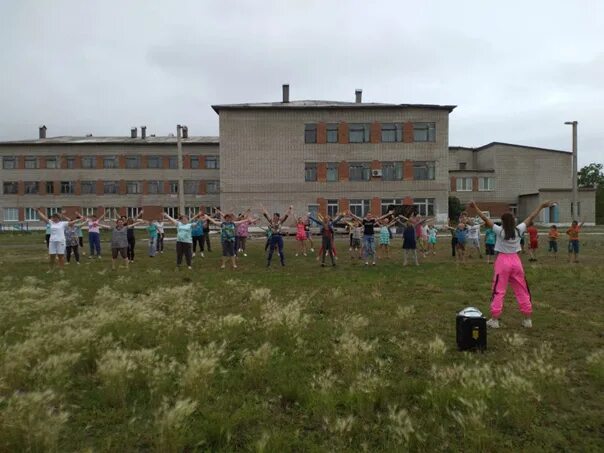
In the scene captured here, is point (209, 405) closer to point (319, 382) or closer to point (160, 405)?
point (160, 405)

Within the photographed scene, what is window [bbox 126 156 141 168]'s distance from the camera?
237 feet

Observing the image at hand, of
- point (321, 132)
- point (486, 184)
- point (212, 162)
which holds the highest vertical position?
point (321, 132)

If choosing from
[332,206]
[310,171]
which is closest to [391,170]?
[332,206]

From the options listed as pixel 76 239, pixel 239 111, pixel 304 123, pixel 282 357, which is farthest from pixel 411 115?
pixel 282 357

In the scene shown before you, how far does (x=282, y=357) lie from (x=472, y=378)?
8.05 feet

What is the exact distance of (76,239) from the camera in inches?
827

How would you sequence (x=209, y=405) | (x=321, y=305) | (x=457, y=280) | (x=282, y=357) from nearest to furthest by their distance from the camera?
(x=209, y=405) → (x=282, y=357) → (x=321, y=305) → (x=457, y=280)

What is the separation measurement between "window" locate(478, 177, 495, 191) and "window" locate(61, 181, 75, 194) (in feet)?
188

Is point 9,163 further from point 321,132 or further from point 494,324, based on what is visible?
point 494,324

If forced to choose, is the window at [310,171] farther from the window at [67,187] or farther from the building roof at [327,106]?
the window at [67,187]

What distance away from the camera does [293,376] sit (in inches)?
236

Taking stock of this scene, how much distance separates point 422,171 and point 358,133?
7954mm

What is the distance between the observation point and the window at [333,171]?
53.0 m

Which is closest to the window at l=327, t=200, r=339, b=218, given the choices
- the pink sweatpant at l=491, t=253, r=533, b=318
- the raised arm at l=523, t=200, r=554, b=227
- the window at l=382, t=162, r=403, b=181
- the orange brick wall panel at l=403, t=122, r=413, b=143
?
the window at l=382, t=162, r=403, b=181
